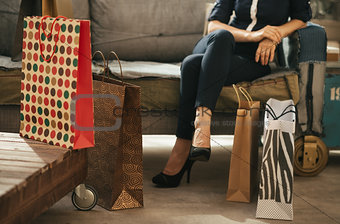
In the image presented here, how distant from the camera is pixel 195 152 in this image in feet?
5.17

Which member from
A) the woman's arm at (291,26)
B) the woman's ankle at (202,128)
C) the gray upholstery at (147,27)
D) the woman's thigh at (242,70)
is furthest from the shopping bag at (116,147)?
the gray upholstery at (147,27)

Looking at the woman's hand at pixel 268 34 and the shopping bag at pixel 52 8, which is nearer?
the shopping bag at pixel 52 8

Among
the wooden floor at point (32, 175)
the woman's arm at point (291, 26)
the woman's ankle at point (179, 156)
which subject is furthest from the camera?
the woman's arm at point (291, 26)

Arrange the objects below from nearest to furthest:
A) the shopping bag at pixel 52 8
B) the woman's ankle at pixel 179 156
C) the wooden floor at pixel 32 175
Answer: the wooden floor at pixel 32 175, the shopping bag at pixel 52 8, the woman's ankle at pixel 179 156

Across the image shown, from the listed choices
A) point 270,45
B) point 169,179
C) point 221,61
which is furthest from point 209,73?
point 169,179

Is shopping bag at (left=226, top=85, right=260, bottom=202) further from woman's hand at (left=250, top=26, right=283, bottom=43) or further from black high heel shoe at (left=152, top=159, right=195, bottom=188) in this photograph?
woman's hand at (left=250, top=26, right=283, bottom=43)

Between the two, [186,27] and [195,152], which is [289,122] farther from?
[186,27]

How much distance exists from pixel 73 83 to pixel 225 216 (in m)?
0.64

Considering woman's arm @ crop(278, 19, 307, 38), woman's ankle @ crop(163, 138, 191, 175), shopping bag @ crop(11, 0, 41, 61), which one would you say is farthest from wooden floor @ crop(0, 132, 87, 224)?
woman's arm @ crop(278, 19, 307, 38)

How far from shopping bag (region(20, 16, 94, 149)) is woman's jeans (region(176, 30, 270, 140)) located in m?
0.50

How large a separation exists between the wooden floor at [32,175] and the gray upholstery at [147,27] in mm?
1032

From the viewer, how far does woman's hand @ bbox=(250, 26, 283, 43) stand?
1.78 meters

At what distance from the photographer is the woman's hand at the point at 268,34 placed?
1.78m

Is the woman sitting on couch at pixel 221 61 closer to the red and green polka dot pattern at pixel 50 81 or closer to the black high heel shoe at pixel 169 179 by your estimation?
the black high heel shoe at pixel 169 179
